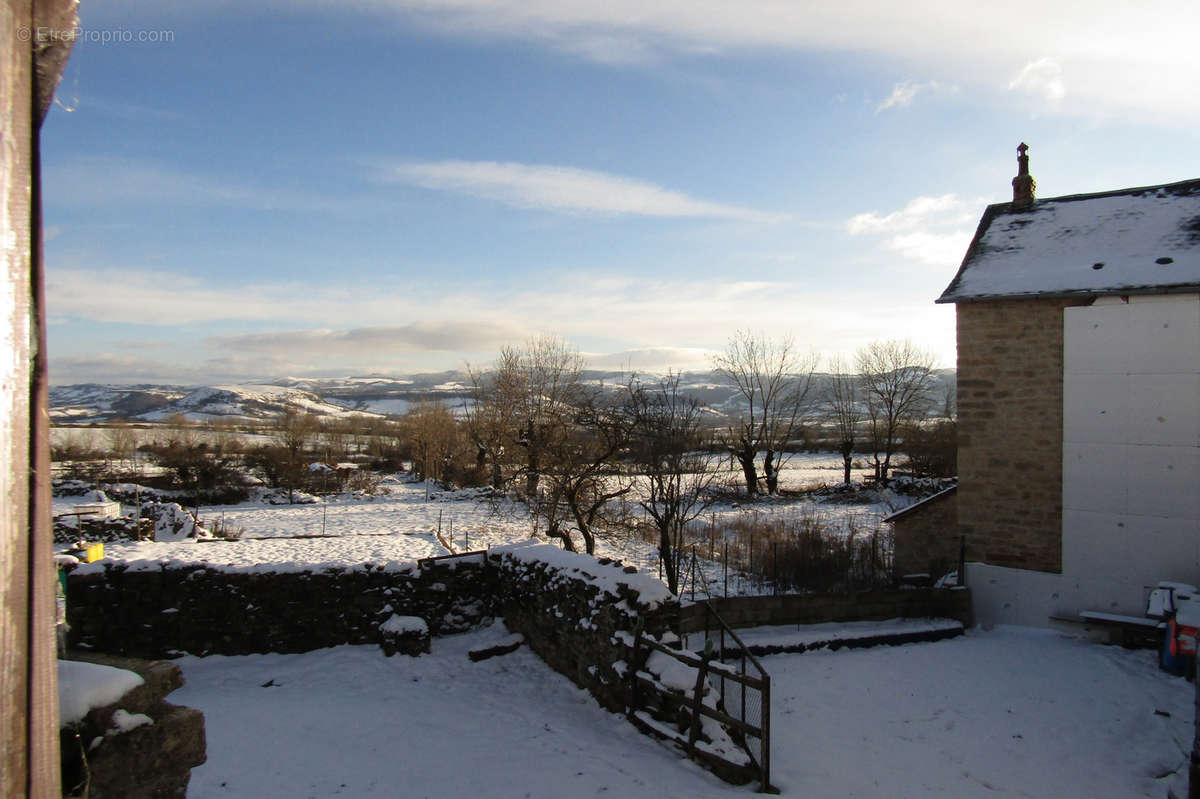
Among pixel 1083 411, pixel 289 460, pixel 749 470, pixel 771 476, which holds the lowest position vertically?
pixel 771 476

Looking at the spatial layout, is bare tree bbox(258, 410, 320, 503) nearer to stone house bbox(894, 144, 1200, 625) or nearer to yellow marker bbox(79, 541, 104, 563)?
yellow marker bbox(79, 541, 104, 563)

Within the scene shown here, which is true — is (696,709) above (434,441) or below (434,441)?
below

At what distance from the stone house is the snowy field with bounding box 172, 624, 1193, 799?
1952 millimetres

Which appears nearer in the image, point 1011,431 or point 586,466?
point 1011,431

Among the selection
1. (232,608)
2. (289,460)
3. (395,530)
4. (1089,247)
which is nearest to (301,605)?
(232,608)

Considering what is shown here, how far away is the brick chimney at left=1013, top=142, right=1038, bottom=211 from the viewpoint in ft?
51.7

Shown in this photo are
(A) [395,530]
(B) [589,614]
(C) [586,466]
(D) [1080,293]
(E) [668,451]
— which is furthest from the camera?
(A) [395,530]

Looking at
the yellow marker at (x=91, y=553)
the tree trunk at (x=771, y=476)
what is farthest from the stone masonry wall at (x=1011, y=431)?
the tree trunk at (x=771, y=476)

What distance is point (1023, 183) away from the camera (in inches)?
622

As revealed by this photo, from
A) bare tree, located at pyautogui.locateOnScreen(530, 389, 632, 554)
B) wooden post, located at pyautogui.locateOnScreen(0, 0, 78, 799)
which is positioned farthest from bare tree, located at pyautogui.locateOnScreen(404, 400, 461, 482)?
wooden post, located at pyautogui.locateOnScreen(0, 0, 78, 799)

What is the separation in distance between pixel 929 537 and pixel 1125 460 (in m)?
4.62

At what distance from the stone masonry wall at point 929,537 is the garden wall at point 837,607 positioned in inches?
102

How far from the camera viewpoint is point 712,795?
233 inches

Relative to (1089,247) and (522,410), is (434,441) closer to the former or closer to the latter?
(522,410)
